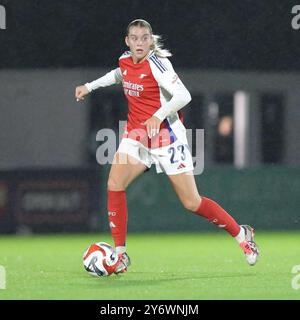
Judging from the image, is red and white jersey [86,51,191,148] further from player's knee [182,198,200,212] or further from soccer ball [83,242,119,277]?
soccer ball [83,242,119,277]

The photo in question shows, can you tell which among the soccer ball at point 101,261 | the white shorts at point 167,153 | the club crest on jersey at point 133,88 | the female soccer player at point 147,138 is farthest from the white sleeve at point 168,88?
the soccer ball at point 101,261

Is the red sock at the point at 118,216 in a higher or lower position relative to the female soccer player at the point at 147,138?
lower

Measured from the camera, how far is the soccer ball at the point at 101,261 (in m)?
10.6

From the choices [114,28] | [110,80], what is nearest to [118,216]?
[110,80]

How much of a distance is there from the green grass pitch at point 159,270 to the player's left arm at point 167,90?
135 centimetres

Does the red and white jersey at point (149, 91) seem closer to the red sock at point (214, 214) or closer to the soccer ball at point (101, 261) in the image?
the red sock at point (214, 214)

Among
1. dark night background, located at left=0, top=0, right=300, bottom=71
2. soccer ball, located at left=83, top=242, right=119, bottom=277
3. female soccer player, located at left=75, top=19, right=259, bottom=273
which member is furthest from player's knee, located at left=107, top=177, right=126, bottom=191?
dark night background, located at left=0, top=0, right=300, bottom=71

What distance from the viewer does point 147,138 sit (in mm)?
10727

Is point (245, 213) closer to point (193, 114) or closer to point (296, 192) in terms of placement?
point (296, 192)

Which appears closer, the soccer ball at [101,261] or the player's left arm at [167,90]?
the player's left arm at [167,90]

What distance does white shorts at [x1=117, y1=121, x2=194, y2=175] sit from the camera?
10.7 meters

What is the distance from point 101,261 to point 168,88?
1.54m

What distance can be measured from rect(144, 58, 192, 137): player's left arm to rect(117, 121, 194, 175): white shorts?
Answer: 1.20ft
